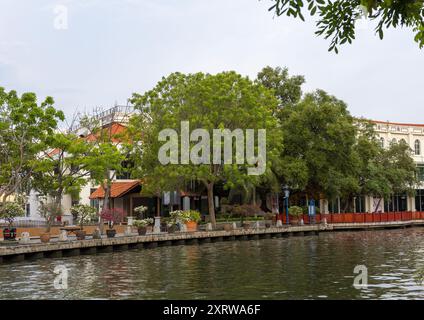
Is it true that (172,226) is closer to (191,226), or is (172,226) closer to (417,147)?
(191,226)

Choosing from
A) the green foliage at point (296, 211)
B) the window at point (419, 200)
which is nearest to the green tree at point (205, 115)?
the green foliage at point (296, 211)

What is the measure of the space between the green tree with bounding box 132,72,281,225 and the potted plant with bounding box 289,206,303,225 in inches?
346

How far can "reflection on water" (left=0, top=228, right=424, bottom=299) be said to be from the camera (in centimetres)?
1791

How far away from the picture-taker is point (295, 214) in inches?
2115

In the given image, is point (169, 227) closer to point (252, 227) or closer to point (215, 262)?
point (252, 227)

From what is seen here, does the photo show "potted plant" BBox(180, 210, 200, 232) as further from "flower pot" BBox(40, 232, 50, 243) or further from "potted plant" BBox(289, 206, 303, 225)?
"potted plant" BBox(289, 206, 303, 225)

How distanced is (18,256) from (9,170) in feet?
35.4

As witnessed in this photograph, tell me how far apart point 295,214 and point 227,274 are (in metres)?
32.1

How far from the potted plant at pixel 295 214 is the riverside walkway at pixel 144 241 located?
9.99 ft

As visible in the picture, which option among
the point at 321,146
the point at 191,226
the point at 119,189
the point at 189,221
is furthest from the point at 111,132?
the point at 321,146

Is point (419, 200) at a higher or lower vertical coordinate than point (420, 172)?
lower

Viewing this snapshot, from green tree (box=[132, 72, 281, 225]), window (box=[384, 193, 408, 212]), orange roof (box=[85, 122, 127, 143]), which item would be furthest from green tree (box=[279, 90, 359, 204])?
window (box=[384, 193, 408, 212])

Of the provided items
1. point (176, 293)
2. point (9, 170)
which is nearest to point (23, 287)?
point (176, 293)
